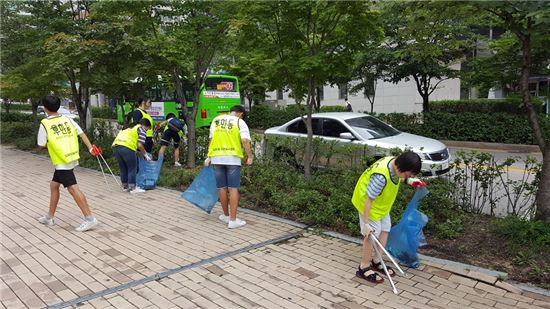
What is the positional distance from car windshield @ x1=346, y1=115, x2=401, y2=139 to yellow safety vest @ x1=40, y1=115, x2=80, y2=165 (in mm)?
5083

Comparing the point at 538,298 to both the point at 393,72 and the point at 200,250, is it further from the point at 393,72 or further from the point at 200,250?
the point at 393,72

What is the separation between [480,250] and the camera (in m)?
4.43

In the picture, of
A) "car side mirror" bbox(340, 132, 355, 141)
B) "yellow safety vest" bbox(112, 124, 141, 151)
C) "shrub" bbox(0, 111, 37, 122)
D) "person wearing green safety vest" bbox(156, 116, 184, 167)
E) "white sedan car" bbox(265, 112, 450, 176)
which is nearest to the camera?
"white sedan car" bbox(265, 112, 450, 176)

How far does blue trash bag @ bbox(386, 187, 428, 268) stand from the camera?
3.89 metres

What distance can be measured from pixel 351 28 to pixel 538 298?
4.40 meters

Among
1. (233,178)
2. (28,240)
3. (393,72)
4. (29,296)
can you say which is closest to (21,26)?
(28,240)

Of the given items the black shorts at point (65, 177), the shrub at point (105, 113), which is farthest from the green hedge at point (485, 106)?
the shrub at point (105, 113)

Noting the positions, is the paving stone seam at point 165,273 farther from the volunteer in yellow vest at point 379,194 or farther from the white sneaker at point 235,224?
the volunteer in yellow vest at point 379,194

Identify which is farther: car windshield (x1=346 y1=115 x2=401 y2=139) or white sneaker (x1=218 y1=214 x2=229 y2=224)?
car windshield (x1=346 y1=115 x2=401 y2=139)

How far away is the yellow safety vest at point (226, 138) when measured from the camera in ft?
17.4

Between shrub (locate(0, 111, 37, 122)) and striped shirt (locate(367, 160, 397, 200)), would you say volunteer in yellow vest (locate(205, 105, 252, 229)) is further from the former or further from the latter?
shrub (locate(0, 111, 37, 122))

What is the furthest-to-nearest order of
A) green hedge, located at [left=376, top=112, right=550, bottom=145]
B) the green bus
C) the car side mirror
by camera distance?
the green bus < green hedge, located at [left=376, top=112, right=550, bottom=145] < the car side mirror

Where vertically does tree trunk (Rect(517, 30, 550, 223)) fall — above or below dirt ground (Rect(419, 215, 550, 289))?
above

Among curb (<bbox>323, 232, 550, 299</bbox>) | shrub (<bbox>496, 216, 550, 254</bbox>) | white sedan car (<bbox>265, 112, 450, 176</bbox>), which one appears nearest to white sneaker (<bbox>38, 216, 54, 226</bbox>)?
white sedan car (<bbox>265, 112, 450, 176</bbox>)
